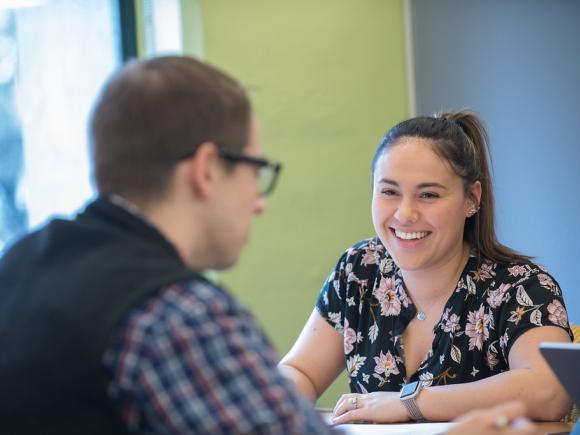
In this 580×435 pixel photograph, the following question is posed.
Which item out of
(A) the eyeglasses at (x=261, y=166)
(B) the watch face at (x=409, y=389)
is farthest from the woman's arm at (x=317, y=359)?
(A) the eyeglasses at (x=261, y=166)

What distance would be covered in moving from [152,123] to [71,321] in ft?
0.90

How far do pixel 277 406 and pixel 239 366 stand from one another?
62 millimetres

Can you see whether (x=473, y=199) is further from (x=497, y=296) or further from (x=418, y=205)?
(x=497, y=296)

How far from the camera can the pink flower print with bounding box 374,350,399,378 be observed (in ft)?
7.86

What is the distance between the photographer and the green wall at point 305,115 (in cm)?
390

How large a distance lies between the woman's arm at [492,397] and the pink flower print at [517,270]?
0.21 meters

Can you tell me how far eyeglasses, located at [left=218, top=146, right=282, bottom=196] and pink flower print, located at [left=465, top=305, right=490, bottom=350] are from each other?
117 centimetres

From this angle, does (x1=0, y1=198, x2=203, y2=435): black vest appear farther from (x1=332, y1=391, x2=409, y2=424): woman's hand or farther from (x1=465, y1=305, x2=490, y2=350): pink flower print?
(x1=465, y1=305, x2=490, y2=350): pink flower print

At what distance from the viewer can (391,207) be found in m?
2.43

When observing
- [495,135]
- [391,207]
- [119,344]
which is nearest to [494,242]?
[391,207]

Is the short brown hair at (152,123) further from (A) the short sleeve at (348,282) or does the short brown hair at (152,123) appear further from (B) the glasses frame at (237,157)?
(A) the short sleeve at (348,282)

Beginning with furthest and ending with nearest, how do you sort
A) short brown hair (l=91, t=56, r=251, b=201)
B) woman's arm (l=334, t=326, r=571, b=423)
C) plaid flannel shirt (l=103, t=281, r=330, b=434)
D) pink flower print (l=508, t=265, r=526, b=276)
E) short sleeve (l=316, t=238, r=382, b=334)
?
short sleeve (l=316, t=238, r=382, b=334) < pink flower print (l=508, t=265, r=526, b=276) < woman's arm (l=334, t=326, r=571, b=423) < short brown hair (l=91, t=56, r=251, b=201) < plaid flannel shirt (l=103, t=281, r=330, b=434)

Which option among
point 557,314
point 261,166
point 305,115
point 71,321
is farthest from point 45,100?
point 71,321

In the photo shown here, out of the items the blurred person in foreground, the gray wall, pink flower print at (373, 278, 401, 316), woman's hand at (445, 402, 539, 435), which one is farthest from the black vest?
the gray wall
